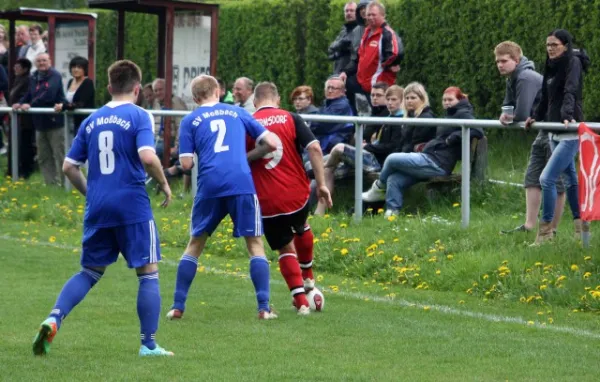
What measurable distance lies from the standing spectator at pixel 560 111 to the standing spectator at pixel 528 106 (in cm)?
25

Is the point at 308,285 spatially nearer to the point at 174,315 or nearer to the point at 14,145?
the point at 174,315

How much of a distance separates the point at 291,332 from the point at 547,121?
148 inches

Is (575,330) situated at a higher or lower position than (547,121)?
lower

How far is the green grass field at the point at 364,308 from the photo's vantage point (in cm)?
788

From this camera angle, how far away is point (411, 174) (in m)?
13.9

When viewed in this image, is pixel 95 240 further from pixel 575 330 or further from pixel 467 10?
pixel 467 10

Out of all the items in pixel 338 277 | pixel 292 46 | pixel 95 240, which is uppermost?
pixel 292 46

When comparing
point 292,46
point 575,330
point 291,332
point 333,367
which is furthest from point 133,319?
point 292,46

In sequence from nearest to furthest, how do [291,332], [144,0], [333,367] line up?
[333,367] → [291,332] → [144,0]

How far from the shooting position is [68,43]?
21375 mm

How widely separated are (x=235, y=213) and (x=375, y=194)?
4680mm

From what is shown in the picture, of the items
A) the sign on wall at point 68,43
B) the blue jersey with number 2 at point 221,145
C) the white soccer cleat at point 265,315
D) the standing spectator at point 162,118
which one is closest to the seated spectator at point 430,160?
the blue jersey with number 2 at point 221,145

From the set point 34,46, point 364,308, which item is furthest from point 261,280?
Result: point 34,46

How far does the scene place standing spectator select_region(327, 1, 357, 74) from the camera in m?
17.3
